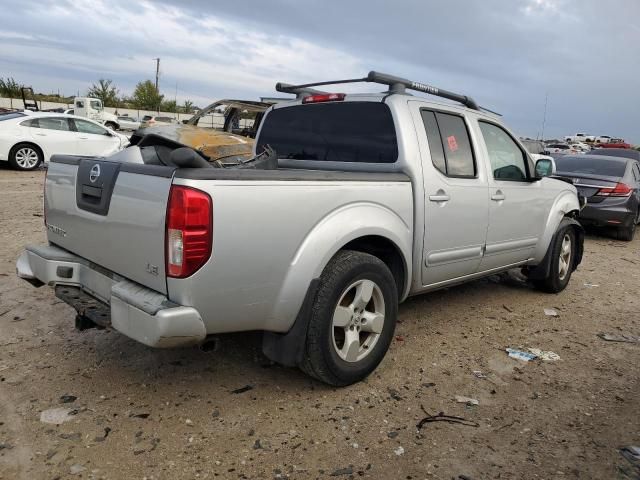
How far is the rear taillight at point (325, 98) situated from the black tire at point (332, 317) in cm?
145

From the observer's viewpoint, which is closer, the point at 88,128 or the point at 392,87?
the point at 392,87

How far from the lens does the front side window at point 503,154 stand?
449cm

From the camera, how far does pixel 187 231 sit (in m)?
2.42

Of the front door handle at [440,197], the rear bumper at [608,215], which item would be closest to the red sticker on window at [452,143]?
the front door handle at [440,197]

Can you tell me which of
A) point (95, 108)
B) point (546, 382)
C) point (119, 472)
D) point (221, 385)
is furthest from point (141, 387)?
point (95, 108)

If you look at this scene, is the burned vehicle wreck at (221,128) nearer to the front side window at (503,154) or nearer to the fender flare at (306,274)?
the front side window at (503,154)

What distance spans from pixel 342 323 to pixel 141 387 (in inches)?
50.5

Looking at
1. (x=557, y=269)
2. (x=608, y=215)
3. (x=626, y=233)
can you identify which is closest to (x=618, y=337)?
(x=557, y=269)

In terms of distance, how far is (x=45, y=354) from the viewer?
11.6 ft

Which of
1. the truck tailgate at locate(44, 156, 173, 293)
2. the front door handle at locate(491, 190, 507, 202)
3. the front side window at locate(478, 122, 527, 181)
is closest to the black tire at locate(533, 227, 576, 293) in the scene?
the front side window at locate(478, 122, 527, 181)

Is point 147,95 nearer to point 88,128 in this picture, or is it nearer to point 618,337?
point 88,128

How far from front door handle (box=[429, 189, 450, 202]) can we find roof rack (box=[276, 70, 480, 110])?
0.81m

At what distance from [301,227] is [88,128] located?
1259 cm

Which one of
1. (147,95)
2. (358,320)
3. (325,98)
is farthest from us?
(147,95)
